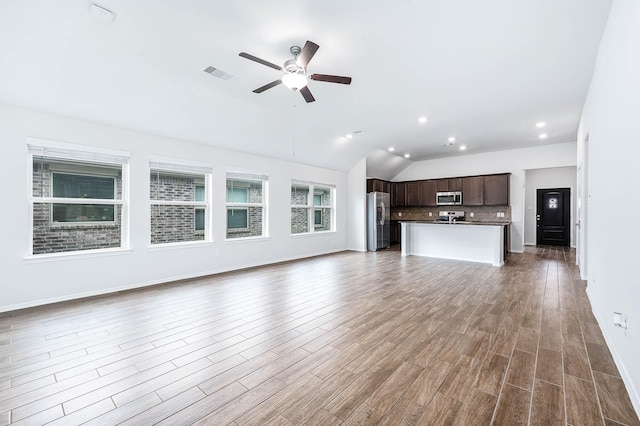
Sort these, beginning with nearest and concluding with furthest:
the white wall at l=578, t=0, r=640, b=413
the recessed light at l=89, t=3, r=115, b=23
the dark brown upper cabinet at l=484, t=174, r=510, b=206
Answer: the white wall at l=578, t=0, r=640, b=413, the recessed light at l=89, t=3, r=115, b=23, the dark brown upper cabinet at l=484, t=174, r=510, b=206

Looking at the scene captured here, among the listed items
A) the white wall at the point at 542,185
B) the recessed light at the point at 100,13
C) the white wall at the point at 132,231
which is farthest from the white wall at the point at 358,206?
the recessed light at the point at 100,13

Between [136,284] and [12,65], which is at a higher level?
[12,65]

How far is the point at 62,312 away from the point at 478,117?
7138 millimetres

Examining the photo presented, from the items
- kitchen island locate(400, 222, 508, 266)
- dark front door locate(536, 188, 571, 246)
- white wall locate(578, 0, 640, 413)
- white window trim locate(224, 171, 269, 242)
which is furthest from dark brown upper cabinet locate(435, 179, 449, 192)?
white wall locate(578, 0, 640, 413)

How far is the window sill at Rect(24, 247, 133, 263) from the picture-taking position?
372 centimetres

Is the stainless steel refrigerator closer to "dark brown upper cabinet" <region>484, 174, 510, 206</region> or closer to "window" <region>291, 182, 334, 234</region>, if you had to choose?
"window" <region>291, 182, 334, 234</region>

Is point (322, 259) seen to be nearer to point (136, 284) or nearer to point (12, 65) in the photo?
point (136, 284)

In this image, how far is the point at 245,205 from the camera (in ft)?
20.4

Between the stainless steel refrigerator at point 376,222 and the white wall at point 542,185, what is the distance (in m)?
4.91

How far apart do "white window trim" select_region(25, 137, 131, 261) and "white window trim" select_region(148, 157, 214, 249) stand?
1.23 feet

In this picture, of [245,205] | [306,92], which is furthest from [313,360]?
[245,205]

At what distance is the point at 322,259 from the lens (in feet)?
23.8

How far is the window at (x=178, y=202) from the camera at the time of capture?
490 centimetres

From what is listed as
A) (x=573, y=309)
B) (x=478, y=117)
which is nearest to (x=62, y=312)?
(x=573, y=309)
